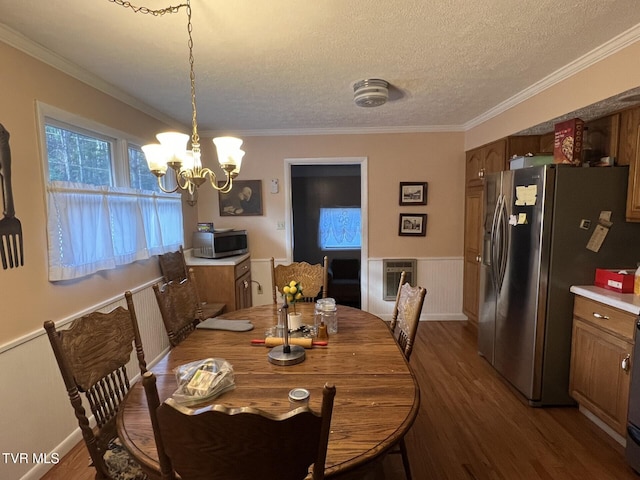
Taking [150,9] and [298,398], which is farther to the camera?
[150,9]

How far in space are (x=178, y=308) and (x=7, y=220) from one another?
3.06 ft

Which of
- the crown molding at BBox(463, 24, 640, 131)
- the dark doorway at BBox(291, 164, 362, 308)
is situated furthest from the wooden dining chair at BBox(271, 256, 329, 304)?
the dark doorway at BBox(291, 164, 362, 308)

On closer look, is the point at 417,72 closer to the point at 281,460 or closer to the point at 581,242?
the point at 581,242

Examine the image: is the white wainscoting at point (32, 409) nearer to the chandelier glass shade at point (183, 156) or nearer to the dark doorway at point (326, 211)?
the chandelier glass shade at point (183, 156)

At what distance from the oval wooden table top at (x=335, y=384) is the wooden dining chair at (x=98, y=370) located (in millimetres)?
167

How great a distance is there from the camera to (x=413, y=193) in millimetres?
3988

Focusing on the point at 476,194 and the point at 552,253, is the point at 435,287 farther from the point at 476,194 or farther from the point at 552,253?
the point at 552,253

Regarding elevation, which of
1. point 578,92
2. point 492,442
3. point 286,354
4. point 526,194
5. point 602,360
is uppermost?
point 578,92

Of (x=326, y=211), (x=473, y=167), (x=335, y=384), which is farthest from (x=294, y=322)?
(x=326, y=211)

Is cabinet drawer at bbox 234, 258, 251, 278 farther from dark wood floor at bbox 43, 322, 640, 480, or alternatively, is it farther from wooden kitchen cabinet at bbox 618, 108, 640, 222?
wooden kitchen cabinet at bbox 618, 108, 640, 222

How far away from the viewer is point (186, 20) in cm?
161

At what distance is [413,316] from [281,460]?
3.63 ft

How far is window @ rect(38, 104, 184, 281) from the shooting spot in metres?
1.97

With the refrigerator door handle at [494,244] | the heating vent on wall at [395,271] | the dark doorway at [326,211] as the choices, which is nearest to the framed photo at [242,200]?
the heating vent on wall at [395,271]
